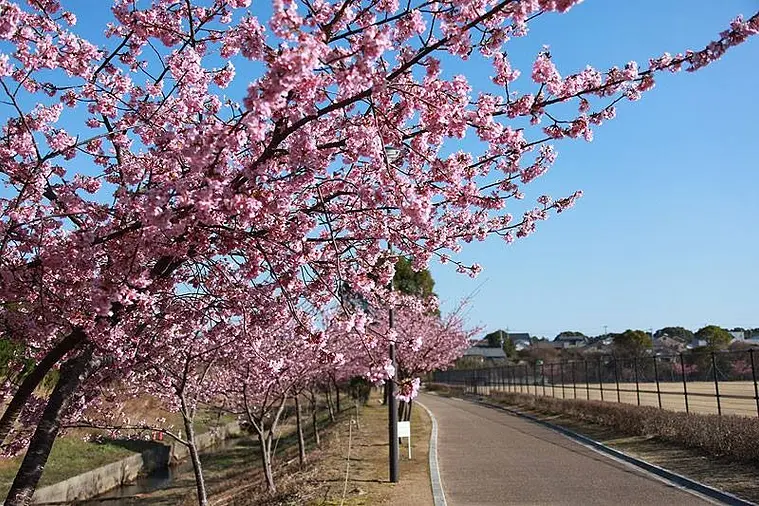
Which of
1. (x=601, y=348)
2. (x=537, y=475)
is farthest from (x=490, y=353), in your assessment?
(x=537, y=475)

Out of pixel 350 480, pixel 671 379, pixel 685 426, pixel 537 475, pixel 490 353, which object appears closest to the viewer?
pixel 537 475

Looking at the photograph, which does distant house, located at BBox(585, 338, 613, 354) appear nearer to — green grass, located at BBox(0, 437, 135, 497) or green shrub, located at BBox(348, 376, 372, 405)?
green shrub, located at BBox(348, 376, 372, 405)

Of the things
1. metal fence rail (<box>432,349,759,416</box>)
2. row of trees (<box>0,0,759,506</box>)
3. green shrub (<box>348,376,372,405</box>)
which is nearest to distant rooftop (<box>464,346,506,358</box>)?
metal fence rail (<box>432,349,759,416</box>)

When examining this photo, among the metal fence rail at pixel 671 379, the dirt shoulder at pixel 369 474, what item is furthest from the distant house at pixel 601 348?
the dirt shoulder at pixel 369 474

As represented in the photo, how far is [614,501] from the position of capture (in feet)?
31.3

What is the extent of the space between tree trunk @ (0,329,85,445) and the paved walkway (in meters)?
6.59

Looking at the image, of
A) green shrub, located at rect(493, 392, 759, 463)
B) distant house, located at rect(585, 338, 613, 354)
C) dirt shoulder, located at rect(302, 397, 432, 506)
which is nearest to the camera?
dirt shoulder, located at rect(302, 397, 432, 506)

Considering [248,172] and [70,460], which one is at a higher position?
[248,172]

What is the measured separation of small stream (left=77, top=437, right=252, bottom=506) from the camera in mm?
18734

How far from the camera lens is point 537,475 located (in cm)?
1214

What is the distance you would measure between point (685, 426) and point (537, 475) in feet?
15.2

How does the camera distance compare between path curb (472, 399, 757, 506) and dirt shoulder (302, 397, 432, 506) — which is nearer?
path curb (472, 399, 757, 506)

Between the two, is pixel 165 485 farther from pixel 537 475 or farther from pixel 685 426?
pixel 685 426

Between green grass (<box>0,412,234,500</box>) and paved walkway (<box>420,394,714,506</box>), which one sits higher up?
paved walkway (<box>420,394,714,506</box>)
